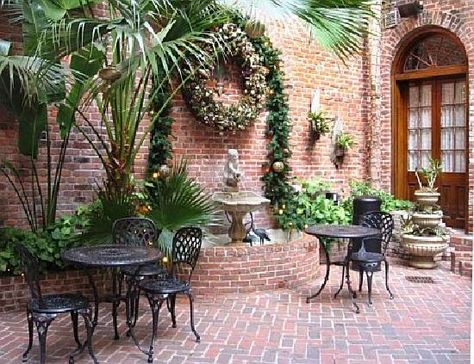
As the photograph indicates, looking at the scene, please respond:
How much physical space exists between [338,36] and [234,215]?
2.27 m

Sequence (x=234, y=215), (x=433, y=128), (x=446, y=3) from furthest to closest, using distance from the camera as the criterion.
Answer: (x=433, y=128) < (x=446, y=3) < (x=234, y=215)

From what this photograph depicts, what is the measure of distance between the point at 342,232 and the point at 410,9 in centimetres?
466

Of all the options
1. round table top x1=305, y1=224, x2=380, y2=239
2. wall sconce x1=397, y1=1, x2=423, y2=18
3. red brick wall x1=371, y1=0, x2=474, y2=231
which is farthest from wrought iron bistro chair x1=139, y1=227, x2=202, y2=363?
wall sconce x1=397, y1=1, x2=423, y2=18

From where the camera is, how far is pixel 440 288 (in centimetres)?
586

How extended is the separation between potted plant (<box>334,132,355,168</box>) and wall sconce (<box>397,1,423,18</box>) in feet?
6.73

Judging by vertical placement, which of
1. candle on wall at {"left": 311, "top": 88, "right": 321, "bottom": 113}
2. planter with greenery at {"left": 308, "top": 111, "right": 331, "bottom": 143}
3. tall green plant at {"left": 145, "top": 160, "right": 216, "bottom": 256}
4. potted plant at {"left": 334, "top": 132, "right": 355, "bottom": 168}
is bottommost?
tall green plant at {"left": 145, "top": 160, "right": 216, "bottom": 256}

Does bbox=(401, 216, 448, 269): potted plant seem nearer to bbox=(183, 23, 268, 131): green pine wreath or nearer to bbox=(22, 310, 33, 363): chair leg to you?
bbox=(183, 23, 268, 131): green pine wreath

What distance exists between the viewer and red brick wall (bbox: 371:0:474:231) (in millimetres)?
7762

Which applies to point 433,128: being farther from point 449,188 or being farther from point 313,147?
point 313,147

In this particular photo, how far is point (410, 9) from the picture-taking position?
8.30 m

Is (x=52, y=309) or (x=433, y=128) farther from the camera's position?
(x=433, y=128)

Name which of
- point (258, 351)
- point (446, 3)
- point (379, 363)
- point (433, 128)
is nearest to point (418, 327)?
point (379, 363)

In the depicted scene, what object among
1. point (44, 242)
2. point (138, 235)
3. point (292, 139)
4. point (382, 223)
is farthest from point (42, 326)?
point (292, 139)

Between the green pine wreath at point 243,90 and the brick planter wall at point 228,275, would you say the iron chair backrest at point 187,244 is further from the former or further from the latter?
the green pine wreath at point 243,90
